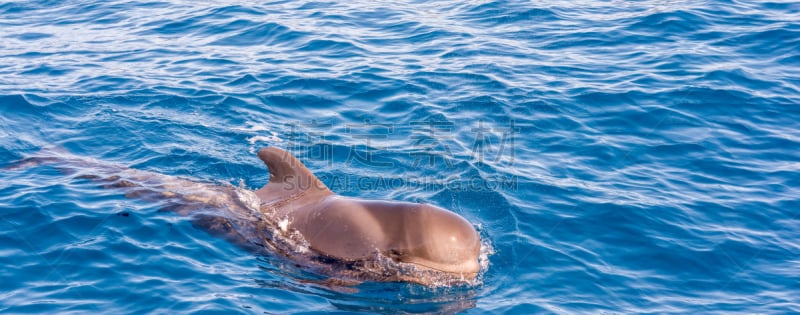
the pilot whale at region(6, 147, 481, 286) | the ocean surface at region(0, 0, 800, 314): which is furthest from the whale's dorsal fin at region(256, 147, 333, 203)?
the ocean surface at region(0, 0, 800, 314)

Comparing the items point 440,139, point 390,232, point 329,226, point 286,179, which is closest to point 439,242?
point 390,232

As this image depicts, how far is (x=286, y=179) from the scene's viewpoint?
11.3 m

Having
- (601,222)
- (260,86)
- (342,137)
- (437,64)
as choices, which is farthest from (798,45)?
(260,86)

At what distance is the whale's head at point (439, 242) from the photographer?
9.12 meters

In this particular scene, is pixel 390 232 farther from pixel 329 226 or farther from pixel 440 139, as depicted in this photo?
pixel 440 139

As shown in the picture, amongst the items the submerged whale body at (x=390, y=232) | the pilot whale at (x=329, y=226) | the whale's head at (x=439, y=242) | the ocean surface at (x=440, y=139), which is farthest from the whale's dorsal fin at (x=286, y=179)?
the whale's head at (x=439, y=242)

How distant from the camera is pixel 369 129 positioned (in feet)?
51.1

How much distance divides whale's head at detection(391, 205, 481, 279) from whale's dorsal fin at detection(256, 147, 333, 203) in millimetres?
2033

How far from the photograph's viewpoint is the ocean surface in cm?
973

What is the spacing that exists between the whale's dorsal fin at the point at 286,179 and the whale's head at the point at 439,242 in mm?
2033

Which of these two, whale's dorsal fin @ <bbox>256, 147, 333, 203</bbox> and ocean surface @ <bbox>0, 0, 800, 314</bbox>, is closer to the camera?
ocean surface @ <bbox>0, 0, 800, 314</bbox>

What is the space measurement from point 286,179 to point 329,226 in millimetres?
1681

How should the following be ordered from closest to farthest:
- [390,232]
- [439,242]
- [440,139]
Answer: [439,242], [390,232], [440,139]

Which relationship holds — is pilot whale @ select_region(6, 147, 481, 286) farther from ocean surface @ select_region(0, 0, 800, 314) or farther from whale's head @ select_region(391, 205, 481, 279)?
ocean surface @ select_region(0, 0, 800, 314)
